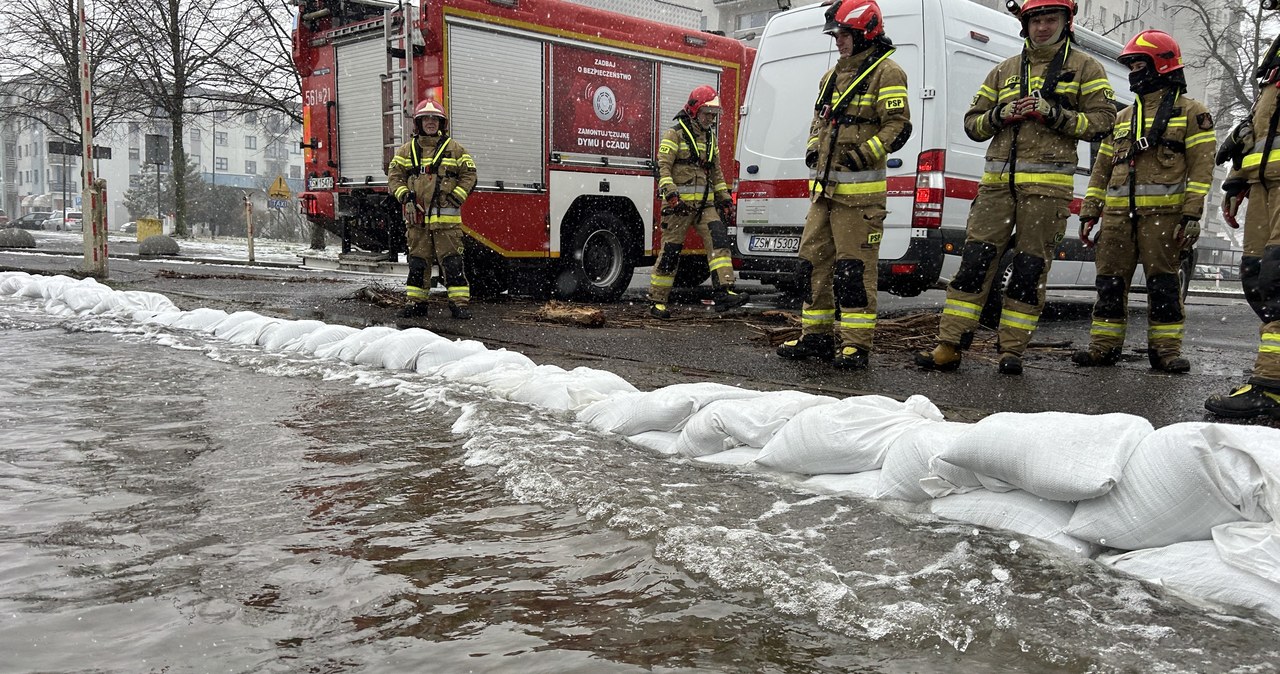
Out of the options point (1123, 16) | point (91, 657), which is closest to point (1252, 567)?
point (91, 657)

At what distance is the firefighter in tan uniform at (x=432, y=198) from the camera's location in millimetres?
7242

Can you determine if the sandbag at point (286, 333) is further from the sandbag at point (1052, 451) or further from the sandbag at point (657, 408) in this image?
the sandbag at point (1052, 451)

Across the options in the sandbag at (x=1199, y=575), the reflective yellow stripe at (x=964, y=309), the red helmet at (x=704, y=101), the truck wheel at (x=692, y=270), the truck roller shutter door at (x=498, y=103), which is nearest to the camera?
the sandbag at (x=1199, y=575)

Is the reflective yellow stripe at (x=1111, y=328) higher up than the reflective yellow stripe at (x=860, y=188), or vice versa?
the reflective yellow stripe at (x=860, y=188)

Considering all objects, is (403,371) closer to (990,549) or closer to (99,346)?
(99,346)

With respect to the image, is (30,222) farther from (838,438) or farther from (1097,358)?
(838,438)

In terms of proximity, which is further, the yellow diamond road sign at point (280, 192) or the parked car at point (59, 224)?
the parked car at point (59, 224)

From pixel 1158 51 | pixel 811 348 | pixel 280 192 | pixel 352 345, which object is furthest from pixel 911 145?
pixel 280 192

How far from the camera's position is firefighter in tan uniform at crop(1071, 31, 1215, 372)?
15.9ft

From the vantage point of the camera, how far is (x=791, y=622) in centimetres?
175

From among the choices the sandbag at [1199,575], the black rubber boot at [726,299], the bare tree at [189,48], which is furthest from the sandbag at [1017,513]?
the bare tree at [189,48]

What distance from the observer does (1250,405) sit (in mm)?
3590

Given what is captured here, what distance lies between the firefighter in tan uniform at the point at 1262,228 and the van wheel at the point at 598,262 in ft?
19.1

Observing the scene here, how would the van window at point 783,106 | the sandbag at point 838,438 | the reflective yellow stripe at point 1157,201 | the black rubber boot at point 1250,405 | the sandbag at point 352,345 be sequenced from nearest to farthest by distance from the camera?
1. the sandbag at point 838,438
2. the black rubber boot at point 1250,405
3. the reflective yellow stripe at point 1157,201
4. the sandbag at point 352,345
5. the van window at point 783,106
